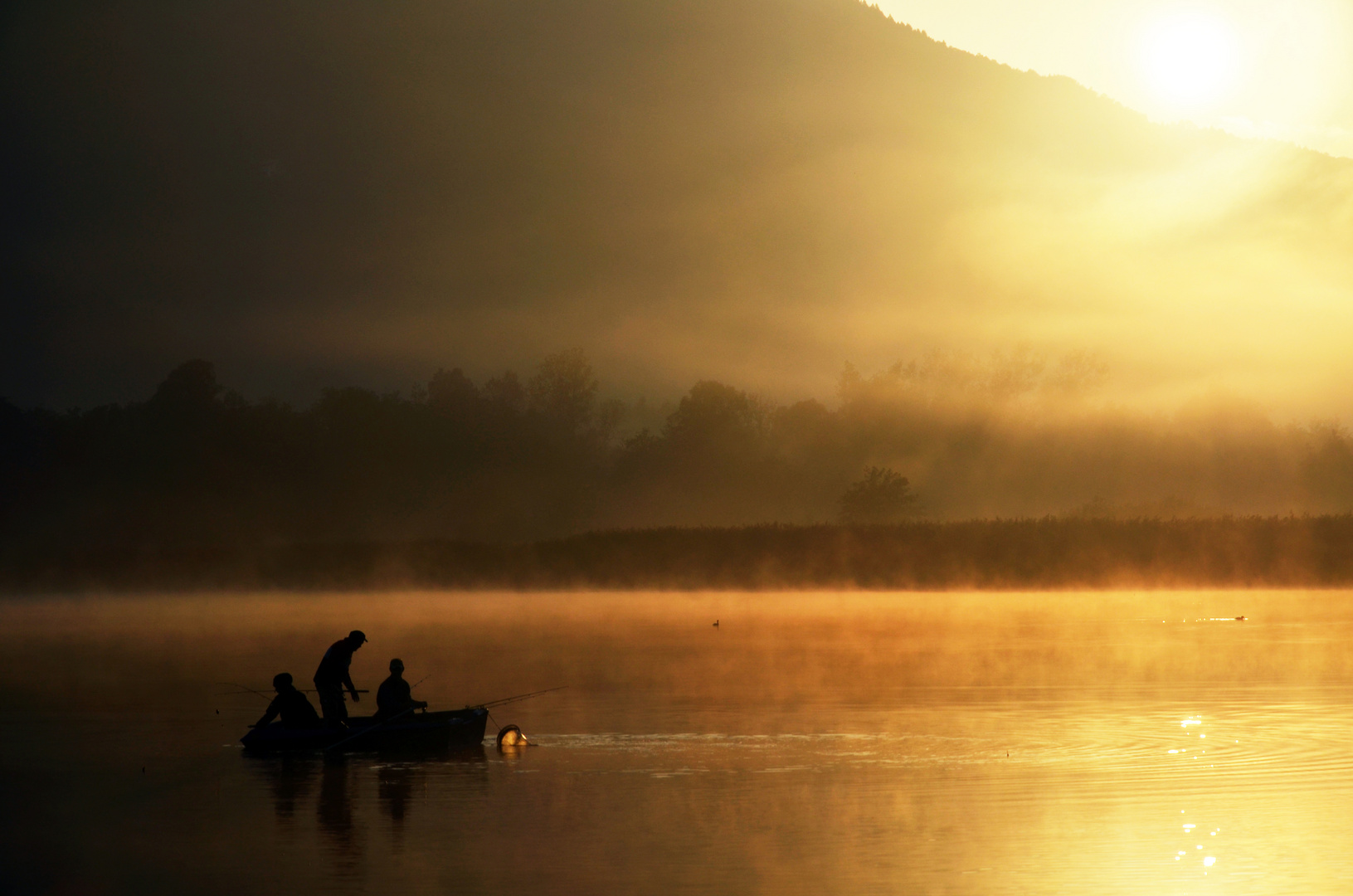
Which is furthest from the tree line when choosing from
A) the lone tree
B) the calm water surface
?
the calm water surface

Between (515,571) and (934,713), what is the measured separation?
6076cm

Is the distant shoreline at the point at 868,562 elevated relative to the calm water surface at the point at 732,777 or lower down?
elevated

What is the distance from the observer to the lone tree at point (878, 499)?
101m

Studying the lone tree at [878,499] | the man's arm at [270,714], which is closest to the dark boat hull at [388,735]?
the man's arm at [270,714]

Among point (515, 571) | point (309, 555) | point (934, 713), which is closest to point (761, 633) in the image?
point (934, 713)

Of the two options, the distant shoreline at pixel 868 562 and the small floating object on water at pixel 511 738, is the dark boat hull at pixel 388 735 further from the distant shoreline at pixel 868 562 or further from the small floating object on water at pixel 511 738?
Answer: the distant shoreline at pixel 868 562

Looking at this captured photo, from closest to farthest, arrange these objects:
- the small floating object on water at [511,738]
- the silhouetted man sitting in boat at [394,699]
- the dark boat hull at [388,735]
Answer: the dark boat hull at [388,735] < the silhouetted man sitting in boat at [394,699] < the small floating object on water at [511,738]

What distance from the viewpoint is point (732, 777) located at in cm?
1861

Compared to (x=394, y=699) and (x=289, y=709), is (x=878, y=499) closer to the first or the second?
(x=394, y=699)

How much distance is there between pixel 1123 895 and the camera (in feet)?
40.4

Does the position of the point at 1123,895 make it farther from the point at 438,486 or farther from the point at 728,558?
the point at 438,486

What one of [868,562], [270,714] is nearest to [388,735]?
[270,714]

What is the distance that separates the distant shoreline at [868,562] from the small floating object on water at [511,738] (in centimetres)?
5095

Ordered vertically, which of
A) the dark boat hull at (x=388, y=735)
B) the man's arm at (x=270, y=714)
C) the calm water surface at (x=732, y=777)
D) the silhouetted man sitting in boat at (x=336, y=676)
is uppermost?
the silhouetted man sitting in boat at (x=336, y=676)
